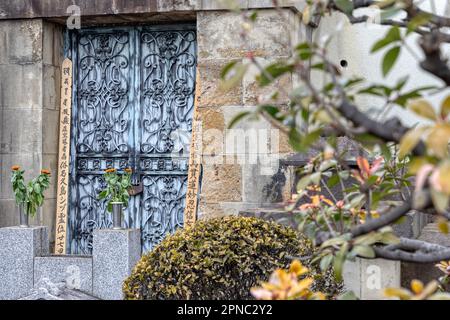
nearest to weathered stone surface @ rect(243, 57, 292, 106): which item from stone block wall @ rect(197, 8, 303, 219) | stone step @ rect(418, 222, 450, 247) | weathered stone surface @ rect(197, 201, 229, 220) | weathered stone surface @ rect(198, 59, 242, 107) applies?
stone block wall @ rect(197, 8, 303, 219)

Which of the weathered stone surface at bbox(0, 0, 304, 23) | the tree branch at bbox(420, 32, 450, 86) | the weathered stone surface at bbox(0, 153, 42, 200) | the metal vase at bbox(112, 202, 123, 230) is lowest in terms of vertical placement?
the metal vase at bbox(112, 202, 123, 230)

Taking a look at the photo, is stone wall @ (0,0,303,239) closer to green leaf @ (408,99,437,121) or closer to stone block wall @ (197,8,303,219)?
stone block wall @ (197,8,303,219)

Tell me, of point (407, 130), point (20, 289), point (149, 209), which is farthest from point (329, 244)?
point (149, 209)

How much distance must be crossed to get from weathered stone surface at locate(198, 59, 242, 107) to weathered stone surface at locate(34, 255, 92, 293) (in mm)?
1914

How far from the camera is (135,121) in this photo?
8.19 m

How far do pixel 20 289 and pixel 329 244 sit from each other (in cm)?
500

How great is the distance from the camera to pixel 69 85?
837 centimetres

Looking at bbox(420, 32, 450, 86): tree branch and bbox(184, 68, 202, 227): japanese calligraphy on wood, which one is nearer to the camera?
bbox(420, 32, 450, 86): tree branch

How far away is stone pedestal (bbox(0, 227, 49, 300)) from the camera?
23.4ft

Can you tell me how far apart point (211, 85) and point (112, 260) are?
1.99m

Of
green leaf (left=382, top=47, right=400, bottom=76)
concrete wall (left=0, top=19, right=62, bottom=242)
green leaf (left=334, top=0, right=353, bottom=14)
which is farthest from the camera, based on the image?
concrete wall (left=0, top=19, right=62, bottom=242)

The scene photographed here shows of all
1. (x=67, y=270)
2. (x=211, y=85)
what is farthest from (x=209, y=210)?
(x=67, y=270)

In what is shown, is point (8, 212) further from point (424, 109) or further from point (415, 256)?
point (424, 109)

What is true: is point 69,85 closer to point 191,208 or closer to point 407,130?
point 191,208
